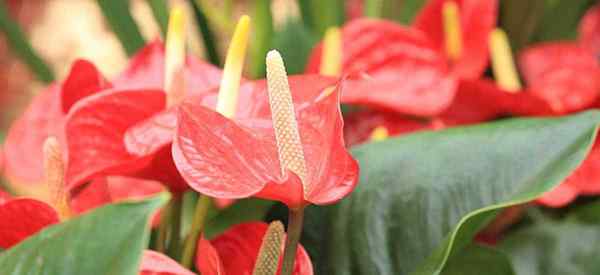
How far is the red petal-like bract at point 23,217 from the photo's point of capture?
1.25ft

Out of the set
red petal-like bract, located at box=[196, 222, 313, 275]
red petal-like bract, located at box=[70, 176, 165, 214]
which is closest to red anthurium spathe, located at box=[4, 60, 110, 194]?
red petal-like bract, located at box=[70, 176, 165, 214]

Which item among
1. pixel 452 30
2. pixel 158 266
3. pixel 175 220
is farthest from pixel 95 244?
pixel 452 30

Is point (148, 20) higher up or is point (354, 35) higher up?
point (354, 35)

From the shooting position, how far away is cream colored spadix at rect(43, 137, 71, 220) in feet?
1.33

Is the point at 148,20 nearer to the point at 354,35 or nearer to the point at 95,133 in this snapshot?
the point at 354,35

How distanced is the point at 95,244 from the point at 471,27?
0.42 meters

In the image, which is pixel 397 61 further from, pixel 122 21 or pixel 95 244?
pixel 95 244

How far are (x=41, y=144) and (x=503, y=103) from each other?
28cm

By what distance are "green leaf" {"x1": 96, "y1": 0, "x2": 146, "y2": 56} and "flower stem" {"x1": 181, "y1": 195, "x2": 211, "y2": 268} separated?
0.31 meters

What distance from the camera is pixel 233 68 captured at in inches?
16.1

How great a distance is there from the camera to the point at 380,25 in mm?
631

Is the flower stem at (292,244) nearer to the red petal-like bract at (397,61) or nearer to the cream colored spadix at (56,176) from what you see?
the cream colored spadix at (56,176)

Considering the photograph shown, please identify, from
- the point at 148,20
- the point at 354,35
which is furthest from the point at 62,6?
the point at 354,35

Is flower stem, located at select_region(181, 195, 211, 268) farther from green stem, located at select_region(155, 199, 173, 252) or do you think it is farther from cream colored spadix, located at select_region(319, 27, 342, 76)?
cream colored spadix, located at select_region(319, 27, 342, 76)
